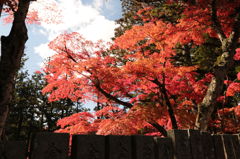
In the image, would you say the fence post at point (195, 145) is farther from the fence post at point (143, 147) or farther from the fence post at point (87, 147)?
the fence post at point (87, 147)

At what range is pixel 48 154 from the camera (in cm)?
226

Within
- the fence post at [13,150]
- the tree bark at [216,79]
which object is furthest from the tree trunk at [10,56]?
the tree bark at [216,79]

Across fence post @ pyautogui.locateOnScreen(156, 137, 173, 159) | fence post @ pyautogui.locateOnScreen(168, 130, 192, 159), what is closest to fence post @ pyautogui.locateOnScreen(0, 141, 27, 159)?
fence post @ pyautogui.locateOnScreen(156, 137, 173, 159)

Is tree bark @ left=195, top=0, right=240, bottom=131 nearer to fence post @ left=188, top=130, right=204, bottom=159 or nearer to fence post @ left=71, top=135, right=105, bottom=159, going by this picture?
fence post @ left=188, top=130, right=204, bottom=159

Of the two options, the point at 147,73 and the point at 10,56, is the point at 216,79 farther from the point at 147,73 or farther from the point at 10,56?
the point at 10,56

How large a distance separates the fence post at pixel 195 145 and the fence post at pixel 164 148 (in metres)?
0.42

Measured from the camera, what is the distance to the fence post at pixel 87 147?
2431 mm

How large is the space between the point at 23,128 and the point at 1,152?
35.5 meters

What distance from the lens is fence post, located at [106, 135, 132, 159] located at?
2627mm

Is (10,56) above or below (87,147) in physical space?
above

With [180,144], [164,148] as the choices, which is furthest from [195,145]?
[164,148]

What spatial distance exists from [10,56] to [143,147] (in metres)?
3.10

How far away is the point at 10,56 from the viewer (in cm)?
372

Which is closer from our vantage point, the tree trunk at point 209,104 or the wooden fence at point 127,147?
→ the wooden fence at point 127,147
